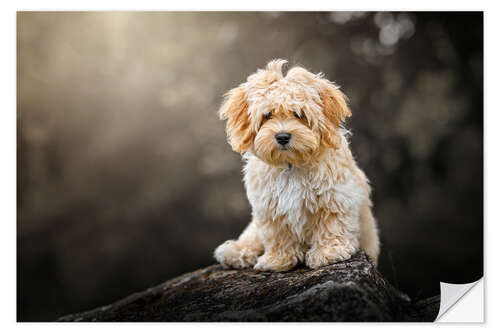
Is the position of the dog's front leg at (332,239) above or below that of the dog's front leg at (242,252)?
above

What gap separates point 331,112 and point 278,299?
48.5 inches

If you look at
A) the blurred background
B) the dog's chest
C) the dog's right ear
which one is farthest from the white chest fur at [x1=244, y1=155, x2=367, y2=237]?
the blurred background

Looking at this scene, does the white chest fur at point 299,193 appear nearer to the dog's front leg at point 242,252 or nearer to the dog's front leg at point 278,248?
the dog's front leg at point 278,248

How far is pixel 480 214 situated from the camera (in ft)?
11.5

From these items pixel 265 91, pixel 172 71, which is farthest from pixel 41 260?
pixel 265 91

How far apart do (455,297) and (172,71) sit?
3185 mm

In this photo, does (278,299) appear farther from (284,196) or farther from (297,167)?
(297,167)

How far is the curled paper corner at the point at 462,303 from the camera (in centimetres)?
328

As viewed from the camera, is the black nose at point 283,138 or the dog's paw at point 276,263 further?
the dog's paw at point 276,263

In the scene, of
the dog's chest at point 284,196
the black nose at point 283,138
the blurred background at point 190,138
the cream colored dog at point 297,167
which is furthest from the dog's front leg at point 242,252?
the blurred background at point 190,138

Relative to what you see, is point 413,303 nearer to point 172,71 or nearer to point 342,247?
point 342,247

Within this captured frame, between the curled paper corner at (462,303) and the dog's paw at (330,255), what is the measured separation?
2.98 feet

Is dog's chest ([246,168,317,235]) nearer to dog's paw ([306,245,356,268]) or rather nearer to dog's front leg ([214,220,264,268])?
dog's paw ([306,245,356,268])
